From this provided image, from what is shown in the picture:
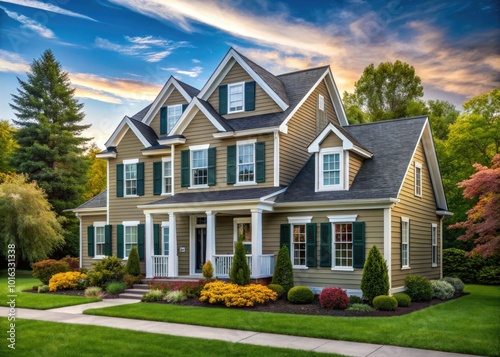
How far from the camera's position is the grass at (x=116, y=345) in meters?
9.83

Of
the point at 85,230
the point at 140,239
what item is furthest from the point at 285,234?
the point at 85,230

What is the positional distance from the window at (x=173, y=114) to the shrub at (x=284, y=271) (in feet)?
29.9

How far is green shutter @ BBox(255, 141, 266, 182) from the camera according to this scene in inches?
792

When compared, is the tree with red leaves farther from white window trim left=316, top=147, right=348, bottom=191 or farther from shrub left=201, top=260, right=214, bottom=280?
shrub left=201, top=260, right=214, bottom=280

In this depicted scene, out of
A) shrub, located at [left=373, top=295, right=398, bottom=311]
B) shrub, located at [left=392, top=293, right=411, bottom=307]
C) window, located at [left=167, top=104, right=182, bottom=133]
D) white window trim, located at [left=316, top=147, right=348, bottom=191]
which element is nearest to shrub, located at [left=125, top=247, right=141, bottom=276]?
window, located at [left=167, top=104, right=182, bottom=133]

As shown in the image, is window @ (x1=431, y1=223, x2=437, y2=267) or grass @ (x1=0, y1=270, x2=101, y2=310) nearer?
grass @ (x1=0, y1=270, x2=101, y2=310)

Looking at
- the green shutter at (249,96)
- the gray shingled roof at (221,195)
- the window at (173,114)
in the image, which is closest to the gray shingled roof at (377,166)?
the gray shingled roof at (221,195)

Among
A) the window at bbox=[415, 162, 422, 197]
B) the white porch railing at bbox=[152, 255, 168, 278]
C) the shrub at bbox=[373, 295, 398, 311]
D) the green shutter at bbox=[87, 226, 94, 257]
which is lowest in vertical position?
the shrub at bbox=[373, 295, 398, 311]

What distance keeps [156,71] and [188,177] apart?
364 inches

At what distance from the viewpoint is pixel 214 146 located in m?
21.4

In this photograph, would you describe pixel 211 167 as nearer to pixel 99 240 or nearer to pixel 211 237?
pixel 211 237

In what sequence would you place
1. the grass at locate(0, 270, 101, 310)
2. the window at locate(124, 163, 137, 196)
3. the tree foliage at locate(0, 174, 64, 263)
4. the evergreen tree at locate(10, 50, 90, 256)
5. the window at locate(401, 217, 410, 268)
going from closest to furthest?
1. the grass at locate(0, 270, 101, 310)
2. the window at locate(401, 217, 410, 268)
3. the window at locate(124, 163, 137, 196)
4. the tree foliage at locate(0, 174, 64, 263)
5. the evergreen tree at locate(10, 50, 90, 256)

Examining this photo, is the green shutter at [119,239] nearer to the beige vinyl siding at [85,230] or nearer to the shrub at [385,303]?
the beige vinyl siding at [85,230]

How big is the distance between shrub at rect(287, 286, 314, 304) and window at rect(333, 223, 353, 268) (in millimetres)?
1960
